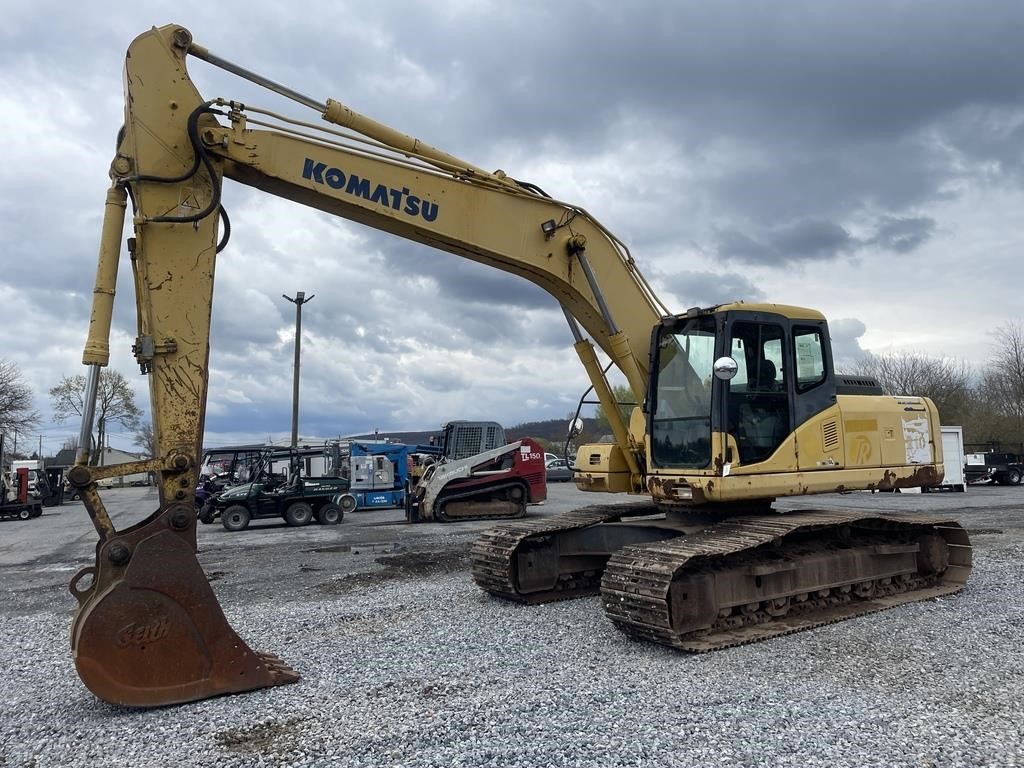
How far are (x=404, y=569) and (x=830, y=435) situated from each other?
5958 mm

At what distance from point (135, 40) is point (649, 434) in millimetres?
5534

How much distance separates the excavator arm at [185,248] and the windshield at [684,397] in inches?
58.0

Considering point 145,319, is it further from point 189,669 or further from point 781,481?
point 781,481

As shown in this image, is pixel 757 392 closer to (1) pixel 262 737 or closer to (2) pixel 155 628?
(1) pixel 262 737

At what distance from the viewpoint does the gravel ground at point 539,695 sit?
4.05 metres

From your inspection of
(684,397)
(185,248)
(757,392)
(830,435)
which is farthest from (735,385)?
(185,248)

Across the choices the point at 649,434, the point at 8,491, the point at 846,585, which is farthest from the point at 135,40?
the point at 8,491

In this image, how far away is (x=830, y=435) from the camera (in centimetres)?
744

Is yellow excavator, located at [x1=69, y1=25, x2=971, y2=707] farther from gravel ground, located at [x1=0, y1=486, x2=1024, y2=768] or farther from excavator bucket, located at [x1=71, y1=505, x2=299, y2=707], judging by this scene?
gravel ground, located at [x1=0, y1=486, x2=1024, y2=768]

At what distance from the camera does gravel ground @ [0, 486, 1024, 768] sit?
4051mm

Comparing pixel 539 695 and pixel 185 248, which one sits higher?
pixel 185 248

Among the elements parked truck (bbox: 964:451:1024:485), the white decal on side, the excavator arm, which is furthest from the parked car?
the excavator arm

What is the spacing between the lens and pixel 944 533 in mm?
8430

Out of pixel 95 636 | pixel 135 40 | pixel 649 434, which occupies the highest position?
pixel 135 40
